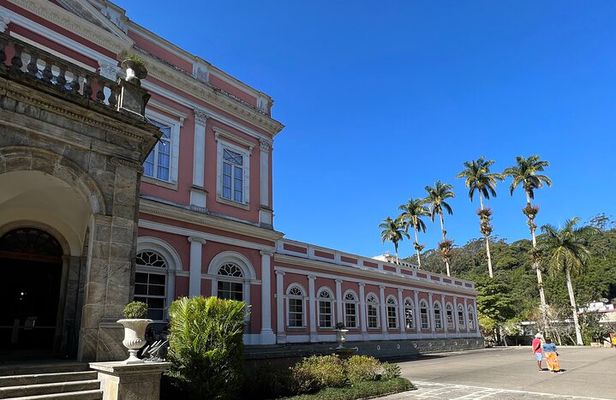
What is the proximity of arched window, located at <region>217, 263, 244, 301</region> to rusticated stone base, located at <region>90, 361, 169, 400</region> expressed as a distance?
8246 millimetres

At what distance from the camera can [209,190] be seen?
16047mm

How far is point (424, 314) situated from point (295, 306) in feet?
43.3

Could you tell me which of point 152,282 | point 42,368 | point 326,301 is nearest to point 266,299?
point 152,282

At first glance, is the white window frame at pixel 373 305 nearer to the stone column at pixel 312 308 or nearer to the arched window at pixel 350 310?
the arched window at pixel 350 310

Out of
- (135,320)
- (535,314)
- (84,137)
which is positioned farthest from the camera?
(535,314)

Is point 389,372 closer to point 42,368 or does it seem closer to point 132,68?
point 42,368

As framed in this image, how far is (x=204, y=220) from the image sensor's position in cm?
1528

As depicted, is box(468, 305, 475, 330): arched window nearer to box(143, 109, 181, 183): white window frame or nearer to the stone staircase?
box(143, 109, 181, 183): white window frame

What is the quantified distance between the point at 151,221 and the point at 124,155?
5627mm

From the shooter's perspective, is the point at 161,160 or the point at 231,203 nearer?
the point at 161,160

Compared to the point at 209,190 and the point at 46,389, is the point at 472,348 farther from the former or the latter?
the point at 46,389

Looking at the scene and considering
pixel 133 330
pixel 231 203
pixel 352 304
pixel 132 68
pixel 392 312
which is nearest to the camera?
pixel 133 330

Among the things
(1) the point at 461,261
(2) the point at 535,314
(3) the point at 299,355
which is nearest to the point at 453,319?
(2) the point at 535,314

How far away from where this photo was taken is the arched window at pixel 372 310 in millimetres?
26281
